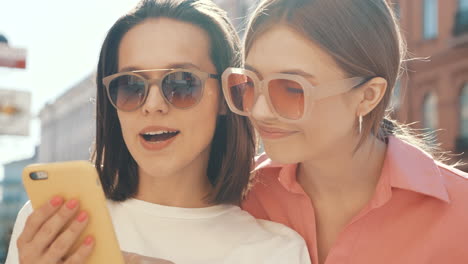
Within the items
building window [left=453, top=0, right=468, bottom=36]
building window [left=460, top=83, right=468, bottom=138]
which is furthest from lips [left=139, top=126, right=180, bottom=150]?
building window [left=453, top=0, right=468, bottom=36]

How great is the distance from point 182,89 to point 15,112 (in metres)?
3.69

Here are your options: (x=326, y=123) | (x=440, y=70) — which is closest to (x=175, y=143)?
(x=326, y=123)

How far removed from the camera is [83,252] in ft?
7.45

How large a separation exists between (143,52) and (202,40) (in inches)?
11.3

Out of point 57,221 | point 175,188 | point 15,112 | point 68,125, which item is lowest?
point 68,125

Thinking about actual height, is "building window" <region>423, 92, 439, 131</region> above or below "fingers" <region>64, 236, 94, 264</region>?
below

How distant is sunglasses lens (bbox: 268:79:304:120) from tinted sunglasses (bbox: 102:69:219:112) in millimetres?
321

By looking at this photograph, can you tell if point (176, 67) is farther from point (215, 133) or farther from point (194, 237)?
point (194, 237)

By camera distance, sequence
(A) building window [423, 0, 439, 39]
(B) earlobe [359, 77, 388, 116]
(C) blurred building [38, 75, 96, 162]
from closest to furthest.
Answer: (B) earlobe [359, 77, 388, 116]
(A) building window [423, 0, 439, 39]
(C) blurred building [38, 75, 96, 162]

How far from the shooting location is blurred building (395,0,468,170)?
68.3 ft

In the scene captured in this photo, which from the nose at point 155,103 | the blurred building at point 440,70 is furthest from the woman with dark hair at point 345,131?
the blurred building at point 440,70

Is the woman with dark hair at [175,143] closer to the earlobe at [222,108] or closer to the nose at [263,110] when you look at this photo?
the earlobe at [222,108]

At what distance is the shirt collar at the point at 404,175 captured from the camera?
3045mm

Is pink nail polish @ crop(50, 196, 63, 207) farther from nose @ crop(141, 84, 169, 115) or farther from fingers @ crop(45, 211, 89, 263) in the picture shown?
nose @ crop(141, 84, 169, 115)
